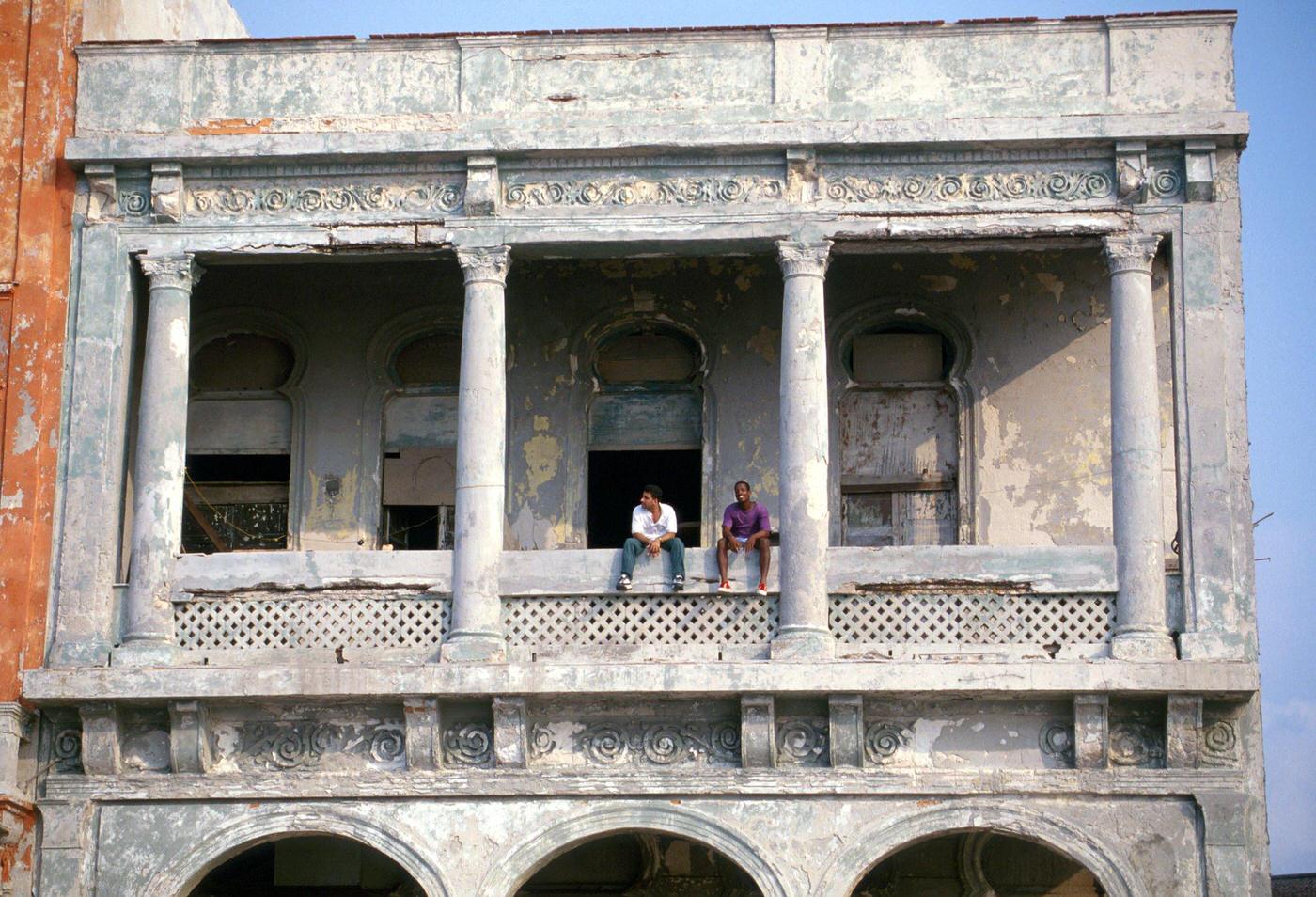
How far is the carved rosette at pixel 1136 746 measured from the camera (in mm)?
20094

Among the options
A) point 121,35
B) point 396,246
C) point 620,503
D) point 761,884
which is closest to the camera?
point 761,884

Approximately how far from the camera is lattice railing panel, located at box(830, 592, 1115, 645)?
67.3 ft

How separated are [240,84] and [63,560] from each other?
436 centimetres

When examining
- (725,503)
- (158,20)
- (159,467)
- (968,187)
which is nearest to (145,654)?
(159,467)

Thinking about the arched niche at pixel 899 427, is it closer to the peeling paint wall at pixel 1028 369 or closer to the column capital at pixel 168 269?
the peeling paint wall at pixel 1028 369

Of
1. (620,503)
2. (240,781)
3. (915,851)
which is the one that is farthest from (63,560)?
(915,851)

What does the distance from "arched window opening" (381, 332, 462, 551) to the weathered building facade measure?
1.16ft

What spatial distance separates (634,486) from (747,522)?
4093mm

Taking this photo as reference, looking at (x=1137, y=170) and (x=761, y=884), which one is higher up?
(x=1137, y=170)

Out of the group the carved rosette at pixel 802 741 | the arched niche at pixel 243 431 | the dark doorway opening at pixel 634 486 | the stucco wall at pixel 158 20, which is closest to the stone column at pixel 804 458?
the carved rosette at pixel 802 741

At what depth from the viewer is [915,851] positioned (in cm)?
2294

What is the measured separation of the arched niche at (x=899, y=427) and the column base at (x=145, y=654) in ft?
20.5

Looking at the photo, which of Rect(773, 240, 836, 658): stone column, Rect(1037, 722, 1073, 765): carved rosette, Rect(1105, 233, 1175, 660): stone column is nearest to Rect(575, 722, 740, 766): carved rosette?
Rect(773, 240, 836, 658): stone column

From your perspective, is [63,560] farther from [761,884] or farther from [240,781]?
[761,884]
